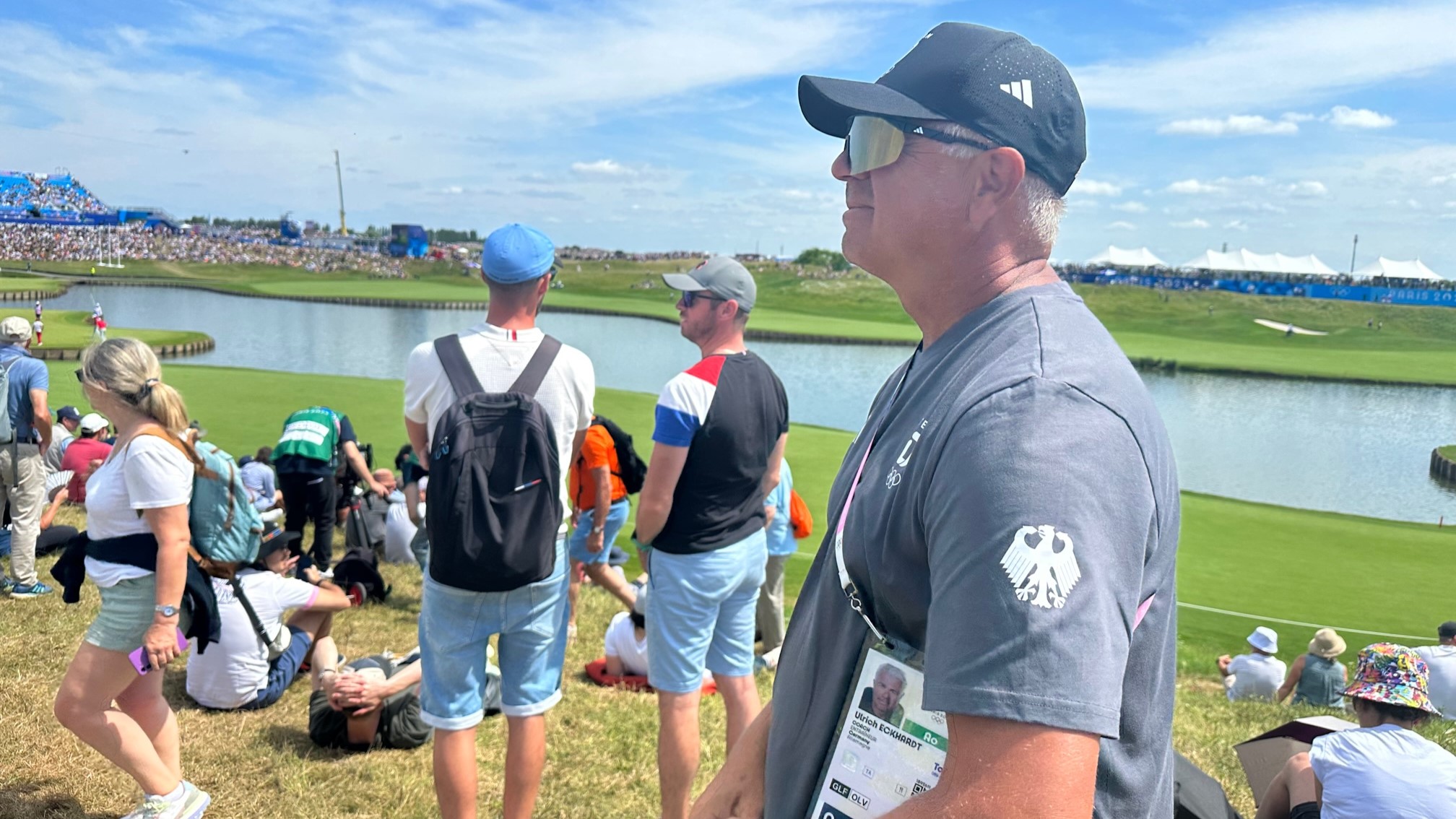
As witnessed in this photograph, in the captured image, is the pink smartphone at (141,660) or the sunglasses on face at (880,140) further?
the pink smartphone at (141,660)

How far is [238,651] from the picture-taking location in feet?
15.3

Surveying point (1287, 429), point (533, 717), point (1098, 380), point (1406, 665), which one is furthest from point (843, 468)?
point (1287, 429)

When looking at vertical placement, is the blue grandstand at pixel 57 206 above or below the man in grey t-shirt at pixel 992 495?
above

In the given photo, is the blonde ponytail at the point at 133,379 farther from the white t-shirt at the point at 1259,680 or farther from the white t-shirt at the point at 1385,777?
the white t-shirt at the point at 1259,680

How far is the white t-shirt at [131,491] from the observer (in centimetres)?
317

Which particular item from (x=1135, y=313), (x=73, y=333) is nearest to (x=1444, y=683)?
(x=73, y=333)

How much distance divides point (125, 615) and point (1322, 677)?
7.78 meters

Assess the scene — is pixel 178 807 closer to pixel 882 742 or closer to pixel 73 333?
pixel 882 742

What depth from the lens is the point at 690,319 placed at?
3775 mm

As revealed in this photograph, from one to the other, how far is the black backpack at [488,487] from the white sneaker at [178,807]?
153 cm

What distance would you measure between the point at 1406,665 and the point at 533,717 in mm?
3707

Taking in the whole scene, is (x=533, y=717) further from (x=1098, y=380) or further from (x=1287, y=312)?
(x=1287, y=312)

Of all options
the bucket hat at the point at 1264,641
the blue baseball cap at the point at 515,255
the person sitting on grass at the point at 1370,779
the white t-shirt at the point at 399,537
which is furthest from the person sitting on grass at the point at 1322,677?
the white t-shirt at the point at 399,537

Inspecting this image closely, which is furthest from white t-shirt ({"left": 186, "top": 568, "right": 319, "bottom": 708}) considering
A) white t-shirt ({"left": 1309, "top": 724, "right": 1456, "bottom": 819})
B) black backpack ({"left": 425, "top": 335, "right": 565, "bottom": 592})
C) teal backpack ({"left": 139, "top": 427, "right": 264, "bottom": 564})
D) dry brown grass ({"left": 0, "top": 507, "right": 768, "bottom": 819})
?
white t-shirt ({"left": 1309, "top": 724, "right": 1456, "bottom": 819})
